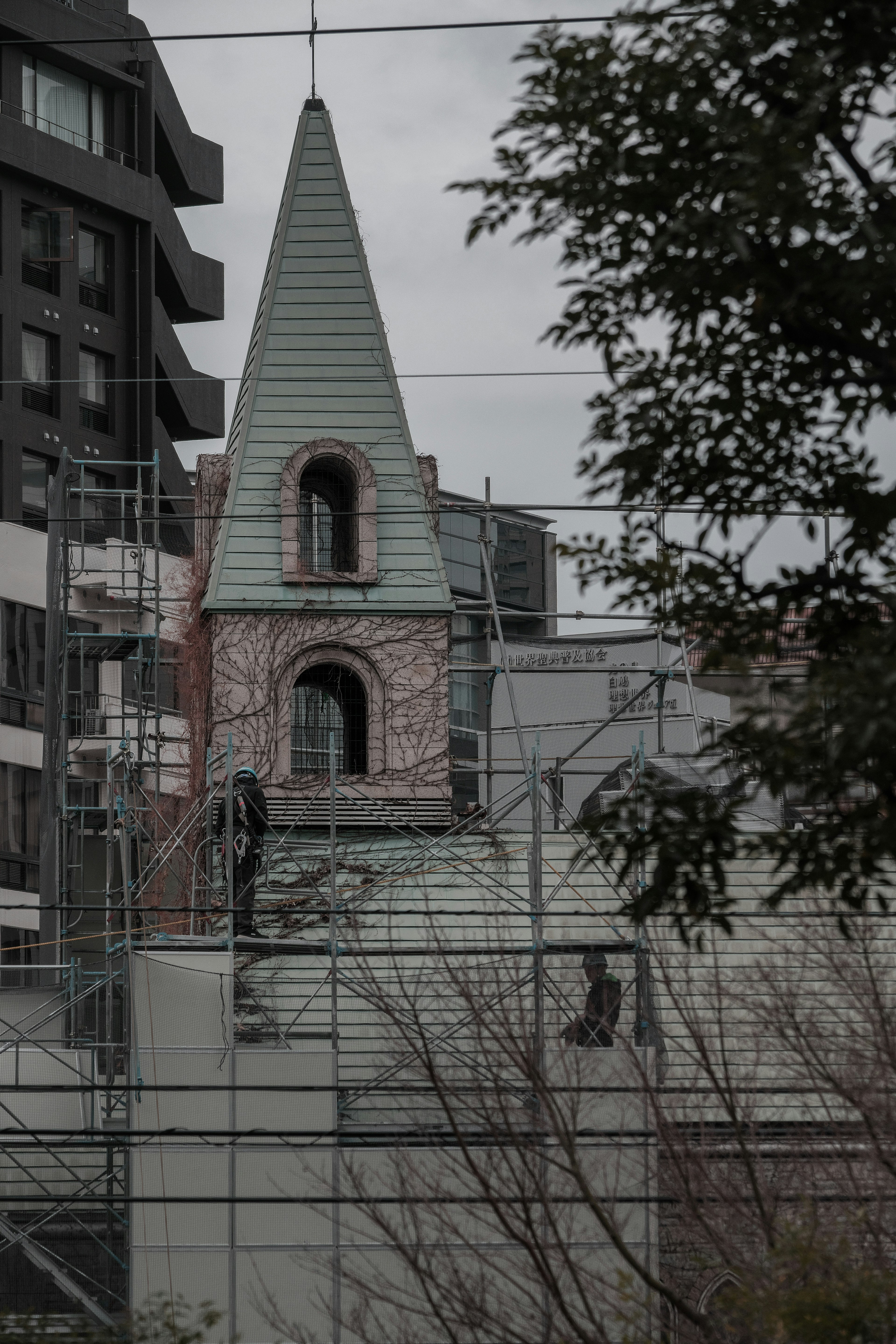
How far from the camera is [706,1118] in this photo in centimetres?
2055

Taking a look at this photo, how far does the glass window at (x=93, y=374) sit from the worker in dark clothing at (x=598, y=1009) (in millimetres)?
35073

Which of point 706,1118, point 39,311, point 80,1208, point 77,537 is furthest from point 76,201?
point 706,1118

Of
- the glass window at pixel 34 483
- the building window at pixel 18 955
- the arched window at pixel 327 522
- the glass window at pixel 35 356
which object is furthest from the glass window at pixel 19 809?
the arched window at pixel 327 522

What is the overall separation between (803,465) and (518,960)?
13480 mm

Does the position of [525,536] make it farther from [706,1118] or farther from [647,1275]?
[647,1275]

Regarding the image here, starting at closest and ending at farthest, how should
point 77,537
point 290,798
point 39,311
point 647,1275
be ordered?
1. point 647,1275
2. point 290,798
3. point 77,537
4. point 39,311

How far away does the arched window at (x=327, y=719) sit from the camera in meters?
26.9

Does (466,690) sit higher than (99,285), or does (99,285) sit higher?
(99,285)

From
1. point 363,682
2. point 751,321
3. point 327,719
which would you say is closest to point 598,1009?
point 363,682

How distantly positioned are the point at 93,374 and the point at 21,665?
1166 cm

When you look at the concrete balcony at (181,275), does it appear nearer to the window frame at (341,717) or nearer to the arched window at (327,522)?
the arched window at (327,522)

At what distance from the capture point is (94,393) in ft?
176

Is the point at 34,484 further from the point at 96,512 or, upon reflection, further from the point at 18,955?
the point at 18,955

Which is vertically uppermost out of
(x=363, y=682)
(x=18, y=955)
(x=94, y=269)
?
(x=94, y=269)
